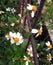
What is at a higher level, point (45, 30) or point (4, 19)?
point (4, 19)

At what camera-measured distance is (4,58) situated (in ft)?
5.63

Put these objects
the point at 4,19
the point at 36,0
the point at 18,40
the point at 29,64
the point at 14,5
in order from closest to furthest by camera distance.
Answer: the point at 29,64 → the point at 18,40 → the point at 4,19 → the point at 14,5 → the point at 36,0

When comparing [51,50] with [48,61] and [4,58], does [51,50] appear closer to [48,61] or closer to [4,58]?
[48,61]

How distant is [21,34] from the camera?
1559 mm

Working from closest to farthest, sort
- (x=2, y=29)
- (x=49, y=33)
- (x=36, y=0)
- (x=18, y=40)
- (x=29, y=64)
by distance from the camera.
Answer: (x=29, y=64) → (x=18, y=40) → (x=2, y=29) → (x=49, y=33) → (x=36, y=0)

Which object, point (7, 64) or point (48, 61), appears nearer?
point (7, 64)

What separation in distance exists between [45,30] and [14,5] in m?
0.45

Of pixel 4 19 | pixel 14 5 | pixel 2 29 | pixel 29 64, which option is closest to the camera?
pixel 29 64

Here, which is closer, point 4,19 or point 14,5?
point 4,19

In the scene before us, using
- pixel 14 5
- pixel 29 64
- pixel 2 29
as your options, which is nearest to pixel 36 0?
pixel 14 5

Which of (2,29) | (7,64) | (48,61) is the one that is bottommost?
(48,61)

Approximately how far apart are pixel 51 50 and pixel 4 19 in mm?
520

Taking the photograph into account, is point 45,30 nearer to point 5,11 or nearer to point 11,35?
point 5,11

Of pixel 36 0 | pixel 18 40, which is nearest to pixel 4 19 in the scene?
pixel 18 40
